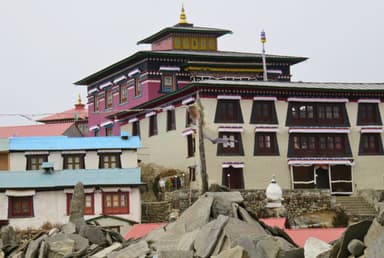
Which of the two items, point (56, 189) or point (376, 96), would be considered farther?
point (376, 96)

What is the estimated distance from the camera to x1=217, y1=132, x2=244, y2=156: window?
5419cm

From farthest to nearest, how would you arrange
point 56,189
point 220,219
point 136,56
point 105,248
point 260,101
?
point 136,56 → point 260,101 → point 56,189 → point 105,248 → point 220,219

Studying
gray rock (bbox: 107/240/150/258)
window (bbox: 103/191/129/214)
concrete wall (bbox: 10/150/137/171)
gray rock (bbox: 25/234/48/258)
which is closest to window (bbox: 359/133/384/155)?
concrete wall (bbox: 10/150/137/171)

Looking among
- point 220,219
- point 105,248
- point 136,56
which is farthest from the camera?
point 136,56

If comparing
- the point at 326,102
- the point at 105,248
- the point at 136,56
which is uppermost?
the point at 136,56

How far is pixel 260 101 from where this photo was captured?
56.2 m

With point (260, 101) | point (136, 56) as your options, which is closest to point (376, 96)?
point (260, 101)

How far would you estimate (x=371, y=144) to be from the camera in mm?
58250

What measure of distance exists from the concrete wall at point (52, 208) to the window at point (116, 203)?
0.85ft

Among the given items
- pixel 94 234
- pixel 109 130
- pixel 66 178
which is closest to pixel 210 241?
pixel 94 234

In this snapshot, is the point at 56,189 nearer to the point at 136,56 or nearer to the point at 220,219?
the point at 136,56

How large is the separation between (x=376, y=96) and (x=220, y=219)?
35539 millimetres

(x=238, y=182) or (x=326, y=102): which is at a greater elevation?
(x=326, y=102)

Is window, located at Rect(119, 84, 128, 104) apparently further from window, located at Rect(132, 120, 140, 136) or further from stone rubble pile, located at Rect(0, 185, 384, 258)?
stone rubble pile, located at Rect(0, 185, 384, 258)
